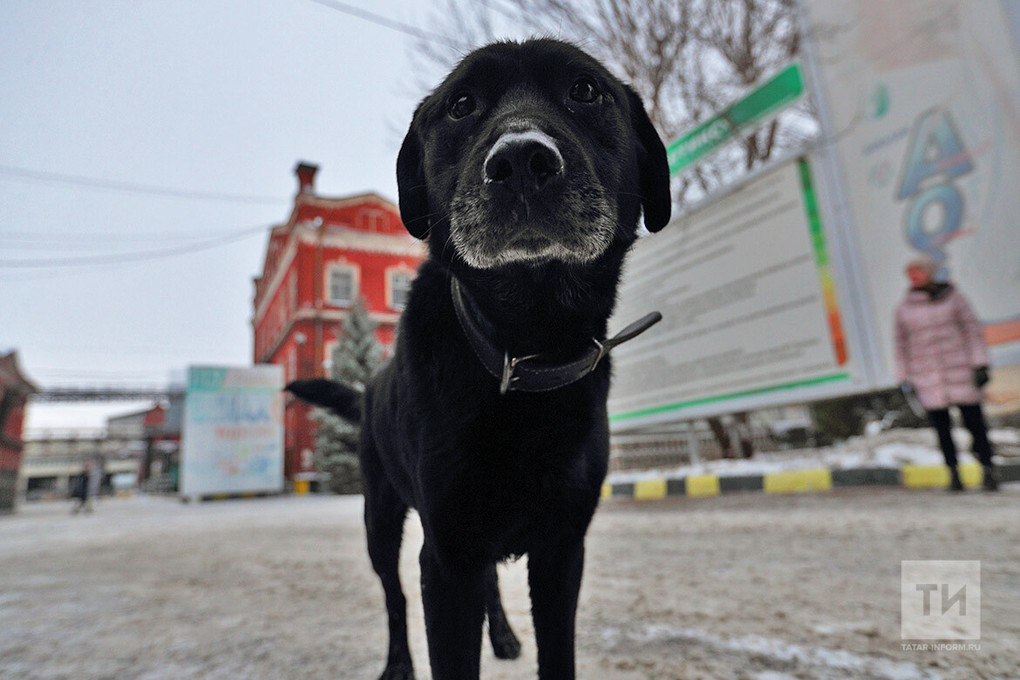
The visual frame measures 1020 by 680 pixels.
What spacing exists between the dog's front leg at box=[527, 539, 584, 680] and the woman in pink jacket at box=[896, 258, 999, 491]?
4873mm

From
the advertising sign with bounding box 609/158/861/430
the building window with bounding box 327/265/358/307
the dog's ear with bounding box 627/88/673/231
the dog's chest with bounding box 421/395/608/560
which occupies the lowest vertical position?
the dog's chest with bounding box 421/395/608/560

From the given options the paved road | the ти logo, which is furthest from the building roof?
the ти logo

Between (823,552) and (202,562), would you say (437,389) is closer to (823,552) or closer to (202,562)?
(823,552)

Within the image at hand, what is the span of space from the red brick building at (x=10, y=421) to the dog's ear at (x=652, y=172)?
52.1ft

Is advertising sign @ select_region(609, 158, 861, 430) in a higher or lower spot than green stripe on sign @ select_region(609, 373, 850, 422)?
higher

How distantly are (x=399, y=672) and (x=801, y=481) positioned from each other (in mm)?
5976

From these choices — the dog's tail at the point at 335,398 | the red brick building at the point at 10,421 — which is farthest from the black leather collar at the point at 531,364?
the red brick building at the point at 10,421

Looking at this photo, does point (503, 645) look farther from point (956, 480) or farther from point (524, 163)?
point (956, 480)

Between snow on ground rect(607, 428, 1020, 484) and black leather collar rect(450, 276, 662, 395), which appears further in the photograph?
snow on ground rect(607, 428, 1020, 484)

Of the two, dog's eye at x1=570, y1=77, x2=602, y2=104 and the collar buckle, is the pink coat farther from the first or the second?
the collar buckle

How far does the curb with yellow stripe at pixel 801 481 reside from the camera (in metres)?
5.11

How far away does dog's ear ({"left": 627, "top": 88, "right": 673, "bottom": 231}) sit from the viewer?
1062 millimetres

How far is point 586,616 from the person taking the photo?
6.62 ft

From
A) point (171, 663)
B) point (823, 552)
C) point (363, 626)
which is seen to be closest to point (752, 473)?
point (823, 552)
